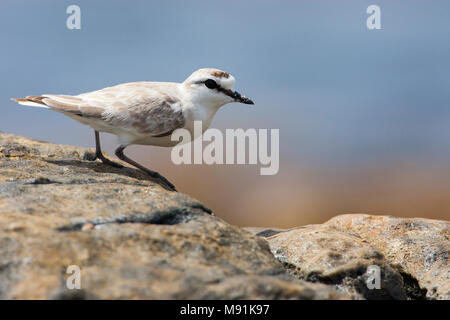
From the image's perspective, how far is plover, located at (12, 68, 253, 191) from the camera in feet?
22.4

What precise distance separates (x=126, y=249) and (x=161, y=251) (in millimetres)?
262

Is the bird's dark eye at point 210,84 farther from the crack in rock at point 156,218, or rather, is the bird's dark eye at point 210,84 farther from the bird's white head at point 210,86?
the crack in rock at point 156,218

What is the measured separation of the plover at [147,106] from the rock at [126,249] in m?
2.01

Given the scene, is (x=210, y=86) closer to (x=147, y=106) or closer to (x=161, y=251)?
(x=147, y=106)

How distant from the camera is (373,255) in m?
4.73

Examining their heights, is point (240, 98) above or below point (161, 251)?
above

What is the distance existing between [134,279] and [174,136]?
13.1ft

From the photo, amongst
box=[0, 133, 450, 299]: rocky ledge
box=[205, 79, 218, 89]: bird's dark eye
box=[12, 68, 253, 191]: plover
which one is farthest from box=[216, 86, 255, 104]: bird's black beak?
box=[0, 133, 450, 299]: rocky ledge

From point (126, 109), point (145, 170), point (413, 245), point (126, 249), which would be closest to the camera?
point (126, 249)

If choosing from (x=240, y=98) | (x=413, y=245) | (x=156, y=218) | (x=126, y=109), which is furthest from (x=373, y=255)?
→ (x=126, y=109)

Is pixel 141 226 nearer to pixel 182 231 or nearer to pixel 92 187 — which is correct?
pixel 182 231

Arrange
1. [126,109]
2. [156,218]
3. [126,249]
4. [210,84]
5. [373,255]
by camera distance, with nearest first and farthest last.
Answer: [126,249] → [156,218] → [373,255] → [126,109] → [210,84]
